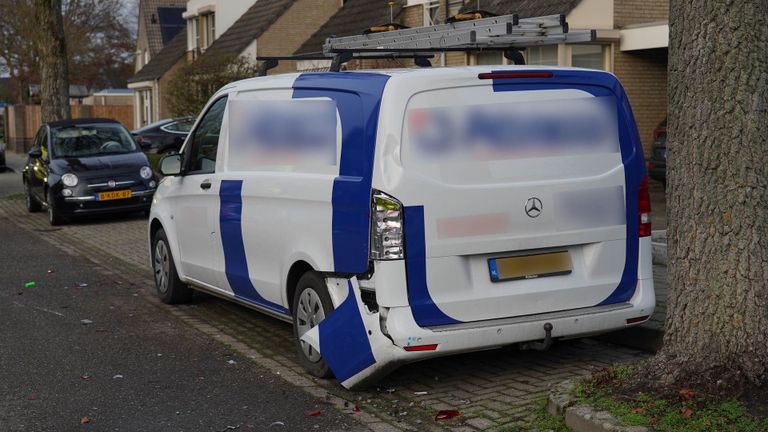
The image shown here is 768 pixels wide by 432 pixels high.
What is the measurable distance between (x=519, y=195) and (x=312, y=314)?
1552mm

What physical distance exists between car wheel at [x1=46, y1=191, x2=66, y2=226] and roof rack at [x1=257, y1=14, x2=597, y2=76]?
10.1m

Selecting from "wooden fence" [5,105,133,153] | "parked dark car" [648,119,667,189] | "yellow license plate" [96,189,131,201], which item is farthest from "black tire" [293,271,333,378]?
"wooden fence" [5,105,133,153]

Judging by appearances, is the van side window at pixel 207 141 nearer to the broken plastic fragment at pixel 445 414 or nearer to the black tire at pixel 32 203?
the broken plastic fragment at pixel 445 414

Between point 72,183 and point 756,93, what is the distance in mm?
13579

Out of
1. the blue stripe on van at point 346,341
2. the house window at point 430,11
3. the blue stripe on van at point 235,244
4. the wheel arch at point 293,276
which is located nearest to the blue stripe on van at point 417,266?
the blue stripe on van at point 346,341

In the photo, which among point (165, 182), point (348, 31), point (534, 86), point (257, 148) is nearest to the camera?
point (534, 86)

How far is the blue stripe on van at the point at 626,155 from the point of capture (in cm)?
647

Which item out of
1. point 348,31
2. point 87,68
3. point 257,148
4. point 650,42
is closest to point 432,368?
point 257,148

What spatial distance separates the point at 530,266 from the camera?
20.5 feet

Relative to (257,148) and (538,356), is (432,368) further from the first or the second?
(257,148)

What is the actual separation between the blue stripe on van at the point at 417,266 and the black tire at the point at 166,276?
12.9ft

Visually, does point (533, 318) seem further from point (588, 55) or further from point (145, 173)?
point (588, 55)

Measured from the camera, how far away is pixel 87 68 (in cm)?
7375

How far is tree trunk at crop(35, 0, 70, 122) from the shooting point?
2314cm
